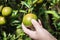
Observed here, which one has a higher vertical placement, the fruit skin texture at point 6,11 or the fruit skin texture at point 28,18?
the fruit skin texture at point 6,11

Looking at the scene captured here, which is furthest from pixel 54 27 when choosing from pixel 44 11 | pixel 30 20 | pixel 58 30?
pixel 30 20

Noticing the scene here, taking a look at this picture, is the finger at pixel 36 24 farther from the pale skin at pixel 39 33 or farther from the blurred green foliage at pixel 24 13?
the blurred green foliage at pixel 24 13

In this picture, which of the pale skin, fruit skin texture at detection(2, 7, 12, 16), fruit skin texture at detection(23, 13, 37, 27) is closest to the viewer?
the pale skin

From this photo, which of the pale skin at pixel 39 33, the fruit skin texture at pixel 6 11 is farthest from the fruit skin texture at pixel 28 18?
the fruit skin texture at pixel 6 11

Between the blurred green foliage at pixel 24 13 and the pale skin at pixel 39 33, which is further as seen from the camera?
the blurred green foliage at pixel 24 13

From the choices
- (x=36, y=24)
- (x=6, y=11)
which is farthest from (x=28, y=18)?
(x=6, y=11)

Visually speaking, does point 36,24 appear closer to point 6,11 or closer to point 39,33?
point 39,33

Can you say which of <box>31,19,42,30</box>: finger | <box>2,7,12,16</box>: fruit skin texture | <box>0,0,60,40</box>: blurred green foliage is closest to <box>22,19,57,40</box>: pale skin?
<box>31,19,42,30</box>: finger

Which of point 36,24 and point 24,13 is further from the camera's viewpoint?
point 24,13

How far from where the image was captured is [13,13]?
8.65ft

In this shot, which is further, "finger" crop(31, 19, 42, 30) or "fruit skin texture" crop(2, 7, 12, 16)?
"fruit skin texture" crop(2, 7, 12, 16)

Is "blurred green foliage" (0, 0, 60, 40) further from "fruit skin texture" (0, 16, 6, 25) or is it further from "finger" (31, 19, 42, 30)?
"finger" (31, 19, 42, 30)

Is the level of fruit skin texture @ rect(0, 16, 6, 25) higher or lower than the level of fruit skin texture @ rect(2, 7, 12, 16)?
lower

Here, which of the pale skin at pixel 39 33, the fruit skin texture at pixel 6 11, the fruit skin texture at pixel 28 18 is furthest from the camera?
the fruit skin texture at pixel 6 11
